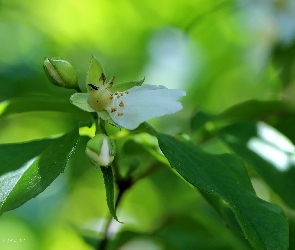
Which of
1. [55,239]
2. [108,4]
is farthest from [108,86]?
[108,4]

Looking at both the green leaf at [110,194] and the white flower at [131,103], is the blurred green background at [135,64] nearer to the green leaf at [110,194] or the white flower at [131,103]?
the white flower at [131,103]

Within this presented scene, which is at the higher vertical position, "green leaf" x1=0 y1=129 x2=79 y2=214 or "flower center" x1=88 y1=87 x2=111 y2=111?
"flower center" x1=88 y1=87 x2=111 y2=111

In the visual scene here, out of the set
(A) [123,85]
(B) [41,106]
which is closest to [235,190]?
(A) [123,85]

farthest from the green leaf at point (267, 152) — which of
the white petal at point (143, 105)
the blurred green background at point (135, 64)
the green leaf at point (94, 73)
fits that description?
the blurred green background at point (135, 64)

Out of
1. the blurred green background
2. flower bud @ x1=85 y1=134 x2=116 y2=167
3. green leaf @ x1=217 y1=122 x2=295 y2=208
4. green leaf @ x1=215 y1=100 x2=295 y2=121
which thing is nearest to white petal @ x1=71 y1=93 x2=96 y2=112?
flower bud @ x1=85 y1=134 x2=116 y2=167

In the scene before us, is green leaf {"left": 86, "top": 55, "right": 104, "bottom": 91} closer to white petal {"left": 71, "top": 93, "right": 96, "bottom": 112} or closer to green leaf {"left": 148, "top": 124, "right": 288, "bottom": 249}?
white petal {"left": 71, "top": 93, "right": 96, "bottom": 112}

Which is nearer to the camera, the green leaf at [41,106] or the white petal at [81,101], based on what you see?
the white petal at [81,101]

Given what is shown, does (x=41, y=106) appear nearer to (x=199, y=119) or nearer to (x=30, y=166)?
(x=30, y=166)
